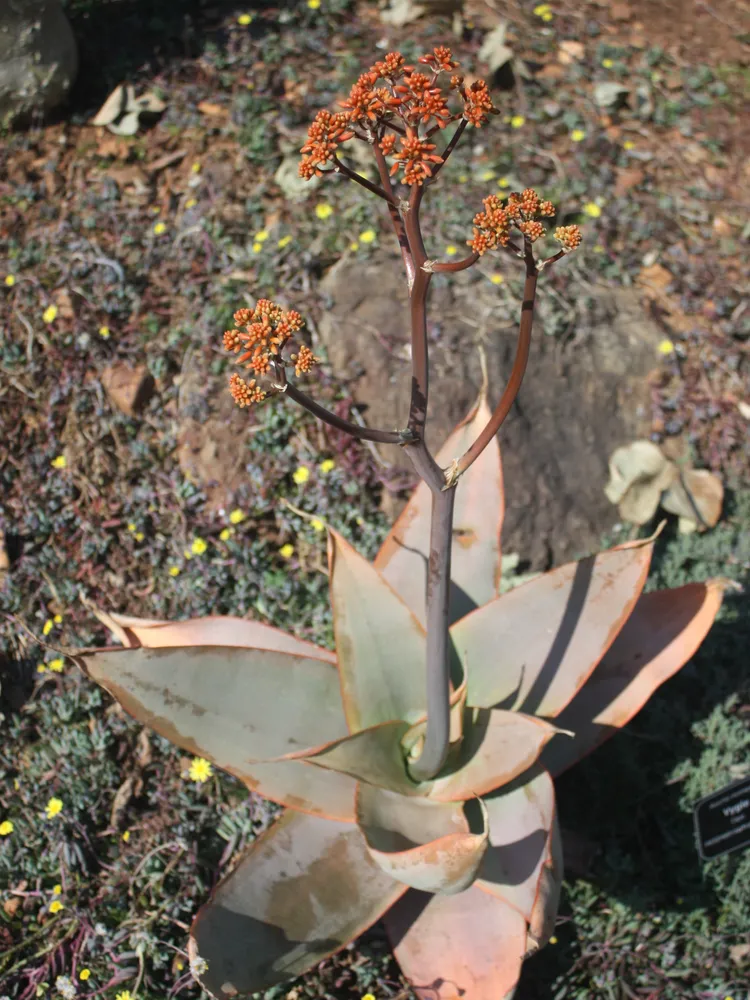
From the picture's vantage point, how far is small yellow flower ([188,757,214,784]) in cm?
251

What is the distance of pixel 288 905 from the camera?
189 centimetres

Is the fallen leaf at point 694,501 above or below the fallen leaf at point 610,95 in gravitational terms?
below

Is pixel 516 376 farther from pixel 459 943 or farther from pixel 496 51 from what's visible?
Result: pixel 496 51

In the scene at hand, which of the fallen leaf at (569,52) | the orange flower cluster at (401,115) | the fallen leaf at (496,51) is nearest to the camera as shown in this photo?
the orange flower cluster at (401,115)

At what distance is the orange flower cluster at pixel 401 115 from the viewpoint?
122 cm

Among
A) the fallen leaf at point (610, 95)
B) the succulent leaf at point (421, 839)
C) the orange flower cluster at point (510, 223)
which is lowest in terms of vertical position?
the succulent leaf at point (421, 839)

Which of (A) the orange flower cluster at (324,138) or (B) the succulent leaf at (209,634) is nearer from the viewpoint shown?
(A) the orange flower cluster at (324,138)

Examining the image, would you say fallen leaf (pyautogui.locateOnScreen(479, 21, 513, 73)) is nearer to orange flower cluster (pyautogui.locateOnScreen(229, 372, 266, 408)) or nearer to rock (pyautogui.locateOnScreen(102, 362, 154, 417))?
rock (pyautogui.locateOnScreen(102, 362, 154, 417))

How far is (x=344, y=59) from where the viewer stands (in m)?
4.21

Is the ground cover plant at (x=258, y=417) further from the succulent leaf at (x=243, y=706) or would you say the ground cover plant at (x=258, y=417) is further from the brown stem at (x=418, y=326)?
the brown stem at (x=418, y=326)

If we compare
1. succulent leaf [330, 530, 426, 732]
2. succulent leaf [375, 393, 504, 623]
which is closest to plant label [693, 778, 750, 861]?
succulent leaf [375, 393, 504, 623]

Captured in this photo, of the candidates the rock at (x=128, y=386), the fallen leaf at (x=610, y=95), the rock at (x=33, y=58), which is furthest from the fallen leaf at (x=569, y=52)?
the rock at (x=128, y=386)

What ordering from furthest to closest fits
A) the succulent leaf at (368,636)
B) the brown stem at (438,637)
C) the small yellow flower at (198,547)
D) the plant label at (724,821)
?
1. the small yellow flower at (198,547)
2. the plant label at (724,821)
3. the succulent leaf at (368,636)
4. the brown stem at (438,637)

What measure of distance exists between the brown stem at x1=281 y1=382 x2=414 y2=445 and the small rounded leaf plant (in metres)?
0.26
